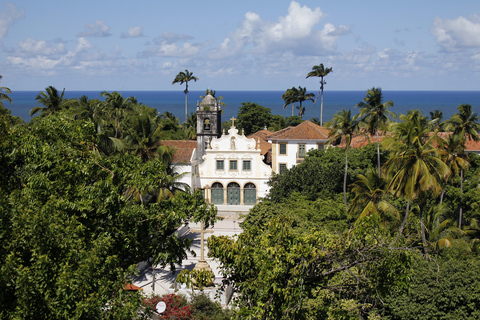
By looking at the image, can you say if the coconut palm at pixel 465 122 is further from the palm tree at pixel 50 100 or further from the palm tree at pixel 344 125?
the palm tree at pixel 50 100

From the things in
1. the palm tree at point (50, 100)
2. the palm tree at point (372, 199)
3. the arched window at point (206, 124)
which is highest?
the palm tree at point (50, 100)

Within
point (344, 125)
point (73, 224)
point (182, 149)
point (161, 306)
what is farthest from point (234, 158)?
point (73, 224)

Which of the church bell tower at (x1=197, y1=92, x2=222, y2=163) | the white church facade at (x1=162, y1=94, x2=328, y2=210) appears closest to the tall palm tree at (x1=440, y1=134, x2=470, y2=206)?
the white church facade at (x1=162, y1=94, x2=328, y2=210)

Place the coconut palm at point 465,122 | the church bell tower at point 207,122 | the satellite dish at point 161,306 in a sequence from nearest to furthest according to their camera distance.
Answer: the satellite dish at point 161,306
the coconut palm at point 465,122
the church bell tower at point 207,122

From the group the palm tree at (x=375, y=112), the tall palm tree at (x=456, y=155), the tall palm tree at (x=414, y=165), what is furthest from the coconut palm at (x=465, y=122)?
the tall palm tree at (x=414, y=165)

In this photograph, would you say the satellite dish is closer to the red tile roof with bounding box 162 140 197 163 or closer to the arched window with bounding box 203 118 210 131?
the red tile roof with bounding box 162 140 197 163

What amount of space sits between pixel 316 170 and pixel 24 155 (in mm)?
25358

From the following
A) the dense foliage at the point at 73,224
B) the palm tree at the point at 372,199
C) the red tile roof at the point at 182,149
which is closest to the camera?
the dense foliage at the point at 73,224

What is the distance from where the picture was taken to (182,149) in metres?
45.0

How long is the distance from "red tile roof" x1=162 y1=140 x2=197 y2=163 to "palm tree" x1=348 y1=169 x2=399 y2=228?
2037cm

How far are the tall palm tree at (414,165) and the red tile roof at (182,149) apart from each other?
80.7ft

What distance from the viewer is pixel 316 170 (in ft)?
113

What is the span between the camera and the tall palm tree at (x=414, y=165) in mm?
20094

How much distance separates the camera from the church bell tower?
148ft
